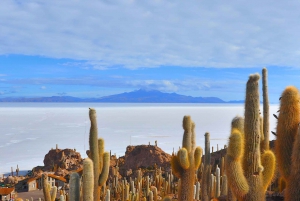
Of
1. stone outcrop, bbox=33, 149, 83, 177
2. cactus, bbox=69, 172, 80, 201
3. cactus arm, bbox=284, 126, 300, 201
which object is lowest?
stone outcrop, bbox=33, 149, 83, 177

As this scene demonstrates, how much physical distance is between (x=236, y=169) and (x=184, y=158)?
9.15ft

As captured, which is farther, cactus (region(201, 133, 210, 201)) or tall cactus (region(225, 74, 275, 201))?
cactus (region(201, 133, 210, 201))

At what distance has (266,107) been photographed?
12297mm

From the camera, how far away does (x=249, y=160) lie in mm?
4859

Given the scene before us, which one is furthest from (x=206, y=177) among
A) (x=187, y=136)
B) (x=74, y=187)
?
(x=74, y=187)

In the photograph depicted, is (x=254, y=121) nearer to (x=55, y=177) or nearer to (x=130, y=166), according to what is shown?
(x=55, y=177)

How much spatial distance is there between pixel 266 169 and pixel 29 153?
43.5 meters

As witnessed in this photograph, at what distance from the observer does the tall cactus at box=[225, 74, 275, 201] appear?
470cm

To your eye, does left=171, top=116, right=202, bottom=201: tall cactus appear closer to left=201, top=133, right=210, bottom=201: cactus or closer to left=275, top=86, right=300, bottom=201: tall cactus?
left=275, top=86, right=300, bottom=201: tall cactus

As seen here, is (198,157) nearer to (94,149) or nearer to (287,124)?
(94,149)

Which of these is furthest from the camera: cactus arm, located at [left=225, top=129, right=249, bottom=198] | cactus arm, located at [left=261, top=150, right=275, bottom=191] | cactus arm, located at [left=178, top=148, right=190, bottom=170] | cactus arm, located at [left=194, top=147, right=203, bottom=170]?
cactus arm, located at [left=194, top=147, right=203, bottom=170]

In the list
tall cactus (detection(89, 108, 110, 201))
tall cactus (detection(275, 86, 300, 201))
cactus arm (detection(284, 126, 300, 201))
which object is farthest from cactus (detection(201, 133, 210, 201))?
cactus arm (detection(284, 126, 300, 201))

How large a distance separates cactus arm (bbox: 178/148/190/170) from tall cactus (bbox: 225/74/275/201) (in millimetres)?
2469

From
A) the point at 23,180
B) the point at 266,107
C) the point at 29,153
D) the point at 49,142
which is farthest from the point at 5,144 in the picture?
the point at 266,107
